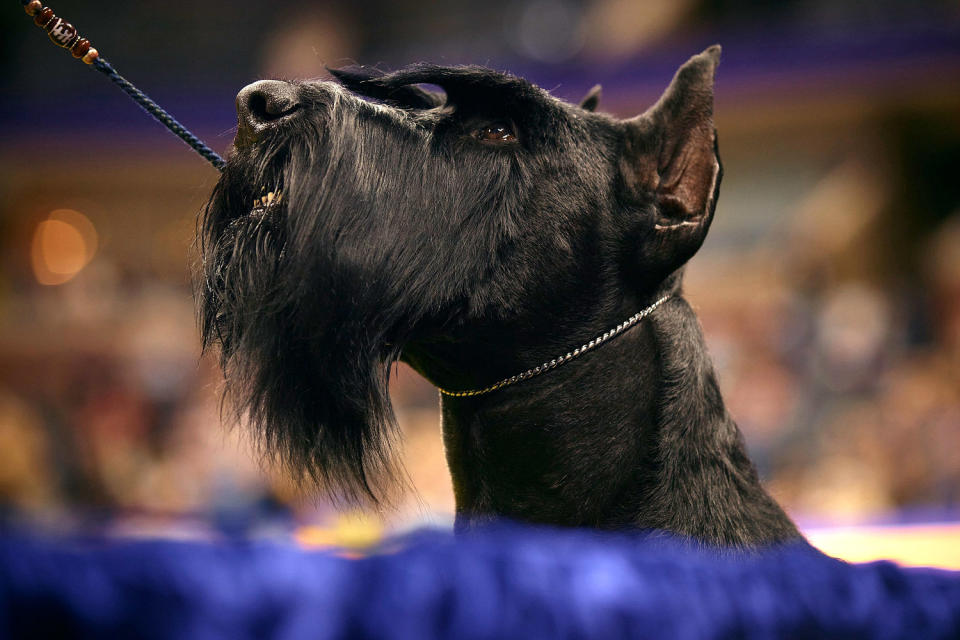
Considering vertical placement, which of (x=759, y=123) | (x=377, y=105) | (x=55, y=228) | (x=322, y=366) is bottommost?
(x=322, y=366)

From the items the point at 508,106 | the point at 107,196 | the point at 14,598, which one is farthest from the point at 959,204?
the point at 107,196

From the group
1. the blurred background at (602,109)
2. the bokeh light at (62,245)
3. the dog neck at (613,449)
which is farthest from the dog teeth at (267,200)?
the bokeh light at (62,245)

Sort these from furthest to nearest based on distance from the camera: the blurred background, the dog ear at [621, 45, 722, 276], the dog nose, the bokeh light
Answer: the bokeh light < the blurred background < the dog ear at [621, 45, 722, 276] < the dog nose

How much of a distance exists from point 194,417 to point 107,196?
23.7ft

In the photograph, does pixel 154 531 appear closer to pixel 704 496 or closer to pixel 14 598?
pixel 704 496

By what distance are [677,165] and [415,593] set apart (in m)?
1.06

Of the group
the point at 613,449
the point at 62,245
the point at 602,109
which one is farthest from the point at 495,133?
the point at 62,245

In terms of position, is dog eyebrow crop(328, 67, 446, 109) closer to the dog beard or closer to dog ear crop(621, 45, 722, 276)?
the dog beard

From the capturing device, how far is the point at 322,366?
1.29 meters

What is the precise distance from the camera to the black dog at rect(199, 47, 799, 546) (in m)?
1.26

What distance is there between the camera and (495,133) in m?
1.39

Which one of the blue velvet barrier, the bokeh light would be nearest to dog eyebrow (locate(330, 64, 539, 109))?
the blue velvet barrier

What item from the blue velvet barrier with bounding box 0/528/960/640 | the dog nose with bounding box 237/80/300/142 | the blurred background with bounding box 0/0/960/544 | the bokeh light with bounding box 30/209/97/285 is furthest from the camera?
the bokeh light with bounding box 30/209/97/285

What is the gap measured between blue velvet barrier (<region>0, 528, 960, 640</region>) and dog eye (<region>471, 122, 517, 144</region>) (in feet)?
2.45
